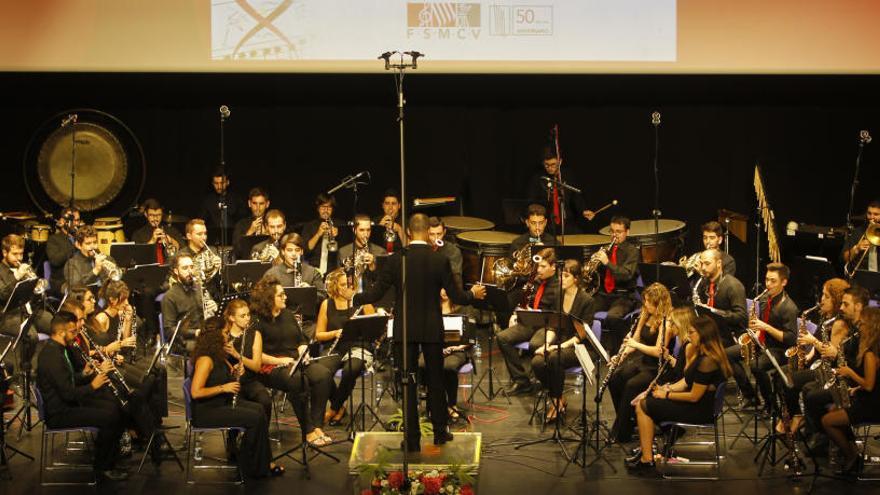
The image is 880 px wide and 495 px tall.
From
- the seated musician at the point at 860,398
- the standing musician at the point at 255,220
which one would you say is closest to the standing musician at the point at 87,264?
the standing musician at the point at 255,220

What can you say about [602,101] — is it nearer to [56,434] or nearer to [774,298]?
[774,298]

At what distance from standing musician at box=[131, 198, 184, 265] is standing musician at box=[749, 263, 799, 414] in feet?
Answer: 18.7

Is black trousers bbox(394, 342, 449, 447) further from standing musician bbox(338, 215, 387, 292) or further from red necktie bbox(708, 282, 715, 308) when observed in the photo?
red necktie bbox(708, 282, 715, 308)

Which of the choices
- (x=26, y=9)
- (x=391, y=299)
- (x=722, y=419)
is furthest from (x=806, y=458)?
(x=26, y=9)

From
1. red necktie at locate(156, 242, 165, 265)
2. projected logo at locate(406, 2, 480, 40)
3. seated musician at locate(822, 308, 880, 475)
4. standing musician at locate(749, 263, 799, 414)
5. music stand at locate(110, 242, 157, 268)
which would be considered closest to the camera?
seated musician at locate(822, 308, 880, 475)

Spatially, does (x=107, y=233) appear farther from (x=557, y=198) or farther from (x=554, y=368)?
(x=554, y=368)

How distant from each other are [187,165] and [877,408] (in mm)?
8613

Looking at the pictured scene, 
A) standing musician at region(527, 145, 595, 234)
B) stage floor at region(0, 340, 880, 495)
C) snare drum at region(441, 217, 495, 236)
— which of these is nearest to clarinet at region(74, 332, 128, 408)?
stage floor at region(0, 340, 880, 495)

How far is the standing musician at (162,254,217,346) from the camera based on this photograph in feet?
32.8

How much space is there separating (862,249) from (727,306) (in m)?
2.16

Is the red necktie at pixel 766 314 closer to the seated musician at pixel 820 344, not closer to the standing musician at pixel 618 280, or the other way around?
the seated musician at pixel 820 344

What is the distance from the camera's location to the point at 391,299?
10523mm

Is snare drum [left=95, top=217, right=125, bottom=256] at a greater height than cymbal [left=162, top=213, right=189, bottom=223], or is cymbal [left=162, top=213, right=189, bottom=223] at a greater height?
cymbal [left=162, top=213, right=189, bottom=223]

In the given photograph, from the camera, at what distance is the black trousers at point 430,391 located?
26.8 feet
